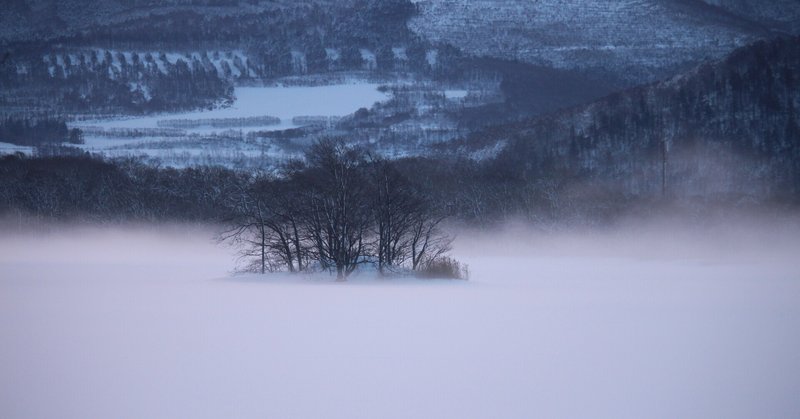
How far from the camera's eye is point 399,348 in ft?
63.2

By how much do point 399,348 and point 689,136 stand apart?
9903 centimetres

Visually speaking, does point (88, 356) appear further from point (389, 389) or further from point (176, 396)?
point (389, 389)

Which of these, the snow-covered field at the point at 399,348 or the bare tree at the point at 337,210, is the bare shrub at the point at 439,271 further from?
the bare tree at the point at 337,210

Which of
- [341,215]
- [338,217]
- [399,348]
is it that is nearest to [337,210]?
[338,217]

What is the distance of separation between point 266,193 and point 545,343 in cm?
2993

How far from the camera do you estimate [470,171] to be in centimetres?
10444

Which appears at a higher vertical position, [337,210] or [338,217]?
[337,210]

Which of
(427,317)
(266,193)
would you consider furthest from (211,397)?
(266,193)

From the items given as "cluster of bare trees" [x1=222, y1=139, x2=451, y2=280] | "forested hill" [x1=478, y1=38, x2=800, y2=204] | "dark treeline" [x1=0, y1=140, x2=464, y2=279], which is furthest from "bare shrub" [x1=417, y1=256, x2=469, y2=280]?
"forested hill" [x1=478, y1=38, x2=800, y2=204]

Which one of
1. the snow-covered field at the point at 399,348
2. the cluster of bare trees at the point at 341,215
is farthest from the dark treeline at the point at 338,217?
the snow-covered field at the point at 399,348

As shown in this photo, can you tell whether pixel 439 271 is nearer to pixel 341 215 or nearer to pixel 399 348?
pixel 341 215

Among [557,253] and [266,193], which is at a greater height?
[266,193]

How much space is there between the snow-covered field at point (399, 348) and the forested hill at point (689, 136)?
63620mm

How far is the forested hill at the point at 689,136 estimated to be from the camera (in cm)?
9956
